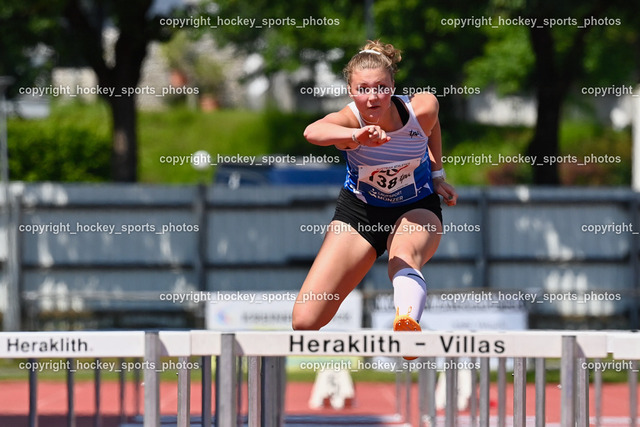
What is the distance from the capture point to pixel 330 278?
4.98 meters

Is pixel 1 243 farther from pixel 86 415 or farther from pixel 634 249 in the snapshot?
pixel 634 249

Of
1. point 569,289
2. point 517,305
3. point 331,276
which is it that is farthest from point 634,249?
point 331,276

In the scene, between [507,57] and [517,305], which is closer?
[517,305]

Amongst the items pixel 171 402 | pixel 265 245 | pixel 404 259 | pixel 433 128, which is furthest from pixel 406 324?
pixel 265 245

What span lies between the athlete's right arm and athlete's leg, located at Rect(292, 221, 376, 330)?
458 millimetres

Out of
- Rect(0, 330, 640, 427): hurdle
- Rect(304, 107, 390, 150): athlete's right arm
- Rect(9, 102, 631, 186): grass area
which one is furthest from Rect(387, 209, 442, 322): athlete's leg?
Rect(9, 102, 631, 186): grass area

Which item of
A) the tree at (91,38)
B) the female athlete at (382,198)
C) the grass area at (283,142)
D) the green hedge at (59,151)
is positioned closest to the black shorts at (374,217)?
the female athlete at (382,198)

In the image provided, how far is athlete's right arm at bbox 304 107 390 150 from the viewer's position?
14.7ft

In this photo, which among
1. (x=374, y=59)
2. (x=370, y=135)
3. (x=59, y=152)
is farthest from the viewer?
(x=59, y=152)

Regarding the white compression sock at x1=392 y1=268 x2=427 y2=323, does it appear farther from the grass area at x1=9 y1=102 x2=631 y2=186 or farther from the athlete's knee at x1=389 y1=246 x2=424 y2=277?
the grass area at x1=9 y1=102 x2=631 y2=186

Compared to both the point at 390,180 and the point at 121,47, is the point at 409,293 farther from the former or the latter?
the point at 121,47

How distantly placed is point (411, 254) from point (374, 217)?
0.93 feet

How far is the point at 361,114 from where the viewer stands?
4.94 meters

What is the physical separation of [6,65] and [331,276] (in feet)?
36.3
